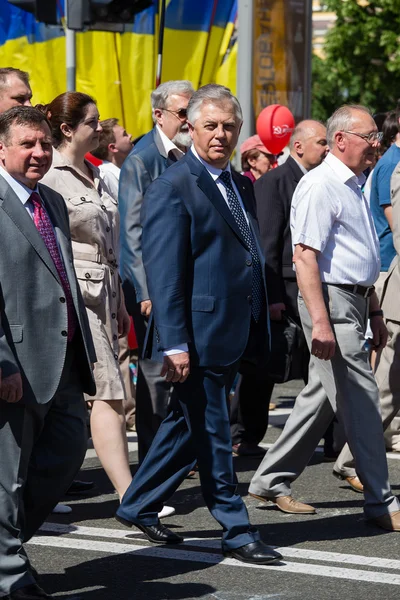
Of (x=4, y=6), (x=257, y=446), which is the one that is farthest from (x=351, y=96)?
(x=257, y=446)

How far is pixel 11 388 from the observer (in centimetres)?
474

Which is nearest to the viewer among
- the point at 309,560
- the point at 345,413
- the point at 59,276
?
the point at 59,276

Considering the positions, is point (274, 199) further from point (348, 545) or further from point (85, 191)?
point (348, 545)

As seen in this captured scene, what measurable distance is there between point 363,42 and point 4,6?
2601 cm

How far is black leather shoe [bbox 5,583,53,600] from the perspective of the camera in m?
4.77

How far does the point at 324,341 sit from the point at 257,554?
111 cm

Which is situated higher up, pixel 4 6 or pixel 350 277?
pixel 4 6

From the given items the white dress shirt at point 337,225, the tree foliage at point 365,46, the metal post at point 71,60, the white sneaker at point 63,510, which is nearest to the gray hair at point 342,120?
the white dress shirt at point 337,225

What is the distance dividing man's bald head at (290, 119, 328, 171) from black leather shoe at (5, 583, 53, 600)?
4004 mm

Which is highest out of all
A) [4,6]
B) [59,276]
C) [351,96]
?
[4,6]

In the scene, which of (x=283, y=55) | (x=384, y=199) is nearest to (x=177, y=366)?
(x=384, y=199)

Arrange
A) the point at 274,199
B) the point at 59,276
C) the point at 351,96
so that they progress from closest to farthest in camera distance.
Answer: the point at 59,276, the point at 274,199, the point at 351,96

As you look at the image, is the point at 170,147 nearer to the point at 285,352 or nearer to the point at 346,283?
the point at 285,352

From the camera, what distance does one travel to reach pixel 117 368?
658cm
